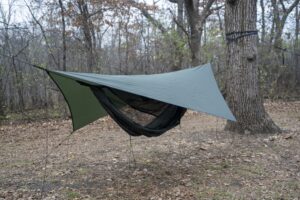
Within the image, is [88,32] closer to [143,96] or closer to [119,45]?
[119,45]

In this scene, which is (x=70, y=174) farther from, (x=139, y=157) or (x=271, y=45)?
(x=271, y=45)

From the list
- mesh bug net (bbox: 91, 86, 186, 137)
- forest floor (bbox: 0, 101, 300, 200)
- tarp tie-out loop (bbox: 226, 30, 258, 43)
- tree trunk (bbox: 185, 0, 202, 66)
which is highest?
tree trunk (bbox: 185, 0, 202, 66)

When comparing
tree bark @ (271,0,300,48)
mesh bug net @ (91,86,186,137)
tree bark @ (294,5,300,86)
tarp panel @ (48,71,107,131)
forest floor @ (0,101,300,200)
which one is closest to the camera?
forest floor @ (0,101,300,200)

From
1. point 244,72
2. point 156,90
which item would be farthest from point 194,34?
point 156,90

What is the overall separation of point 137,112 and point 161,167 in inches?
27.3

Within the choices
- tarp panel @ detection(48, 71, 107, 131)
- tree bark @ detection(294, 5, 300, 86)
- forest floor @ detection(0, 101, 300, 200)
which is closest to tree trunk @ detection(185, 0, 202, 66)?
tree bark @ detection(294, 5, 300, 86)

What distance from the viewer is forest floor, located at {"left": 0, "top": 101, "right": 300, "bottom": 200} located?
3.25 m

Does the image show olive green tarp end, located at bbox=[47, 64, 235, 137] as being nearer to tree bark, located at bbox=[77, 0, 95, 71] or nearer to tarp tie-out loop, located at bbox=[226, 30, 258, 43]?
tarp tie-out loop, located at bbox=[226, 30, 258, 43]

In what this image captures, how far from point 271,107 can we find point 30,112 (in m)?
6.49

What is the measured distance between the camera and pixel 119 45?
38.6 feet

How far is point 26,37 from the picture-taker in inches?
411

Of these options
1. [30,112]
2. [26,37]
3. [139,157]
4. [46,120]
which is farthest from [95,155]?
[26,37]

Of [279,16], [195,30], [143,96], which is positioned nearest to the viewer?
[143,96]

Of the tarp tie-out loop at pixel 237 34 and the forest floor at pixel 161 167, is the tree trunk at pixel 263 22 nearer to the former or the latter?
the forest floor at pixel 161 167
